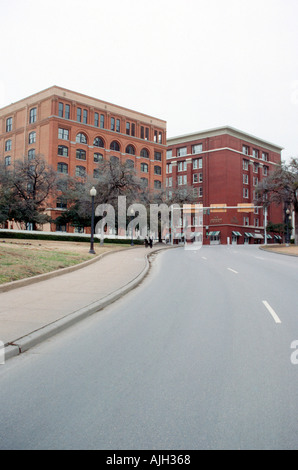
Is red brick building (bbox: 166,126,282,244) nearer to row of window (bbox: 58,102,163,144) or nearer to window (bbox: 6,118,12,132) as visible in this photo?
row of window (bbox: 58,102,163,144)

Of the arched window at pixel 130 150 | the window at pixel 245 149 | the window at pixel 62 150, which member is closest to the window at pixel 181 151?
the window at pixel 245 149

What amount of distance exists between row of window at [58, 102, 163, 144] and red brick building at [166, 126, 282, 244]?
37.8ft

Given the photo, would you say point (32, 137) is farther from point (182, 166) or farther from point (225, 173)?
point (182, 166)

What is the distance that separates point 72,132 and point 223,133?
116 feet

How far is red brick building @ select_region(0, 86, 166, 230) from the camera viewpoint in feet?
200

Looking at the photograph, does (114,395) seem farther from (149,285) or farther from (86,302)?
(149,285)

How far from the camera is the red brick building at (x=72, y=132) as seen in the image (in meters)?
61.1

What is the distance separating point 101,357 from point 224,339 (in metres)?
2.12

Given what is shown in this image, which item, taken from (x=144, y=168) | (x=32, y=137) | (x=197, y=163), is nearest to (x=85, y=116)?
(x=32, y=137)

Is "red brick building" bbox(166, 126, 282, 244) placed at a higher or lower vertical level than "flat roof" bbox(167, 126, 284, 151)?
lower

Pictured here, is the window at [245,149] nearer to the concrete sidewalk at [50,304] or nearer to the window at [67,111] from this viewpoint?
the window at [67,111]

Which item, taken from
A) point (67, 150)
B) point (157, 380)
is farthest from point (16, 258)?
point (67, 150)

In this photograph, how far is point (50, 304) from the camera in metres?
9.44

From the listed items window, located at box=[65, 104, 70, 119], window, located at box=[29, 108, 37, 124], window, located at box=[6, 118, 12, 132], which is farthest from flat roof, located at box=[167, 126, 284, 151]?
window, located at box=[6, 118, 12, 132]
